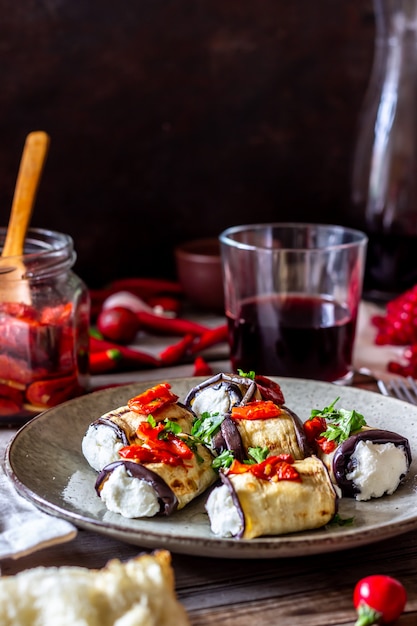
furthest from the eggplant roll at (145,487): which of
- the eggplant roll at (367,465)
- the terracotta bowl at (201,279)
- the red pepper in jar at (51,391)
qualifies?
the terracotta bowl at (201,279)

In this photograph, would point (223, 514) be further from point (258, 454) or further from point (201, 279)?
point (201, 279)

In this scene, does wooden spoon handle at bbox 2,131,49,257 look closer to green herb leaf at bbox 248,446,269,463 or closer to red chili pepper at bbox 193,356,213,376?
red chili pepper at bbox 193,356,213,376

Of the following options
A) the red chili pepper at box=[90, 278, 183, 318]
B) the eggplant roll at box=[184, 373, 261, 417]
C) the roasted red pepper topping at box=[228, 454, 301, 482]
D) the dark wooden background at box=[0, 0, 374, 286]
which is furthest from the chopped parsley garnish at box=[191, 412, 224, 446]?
the dark wooden background at box=[0, 0, 374, 286]

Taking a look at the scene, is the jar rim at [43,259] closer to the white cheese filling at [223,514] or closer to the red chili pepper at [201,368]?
the red chili pepper at [201,368]

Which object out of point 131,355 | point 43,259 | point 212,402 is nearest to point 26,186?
point 43,259

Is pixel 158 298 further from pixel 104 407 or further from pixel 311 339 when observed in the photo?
pixel 104 407
